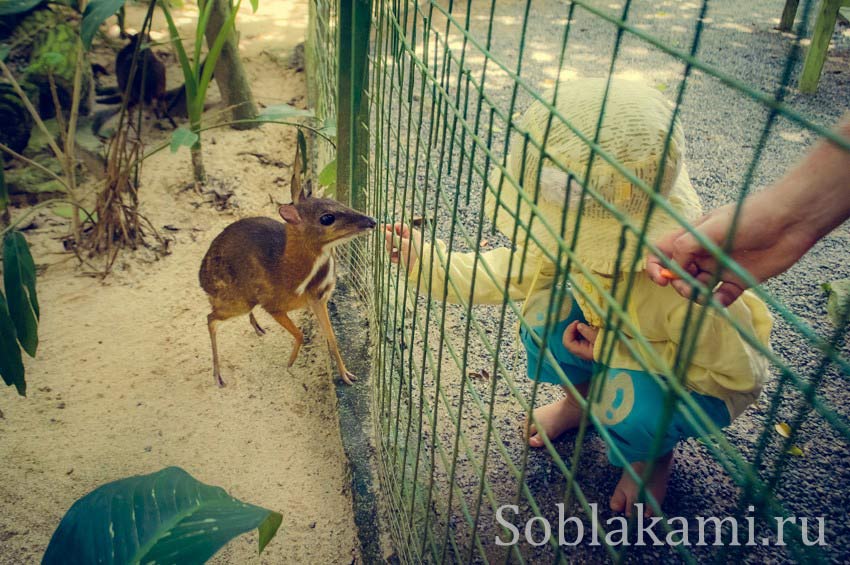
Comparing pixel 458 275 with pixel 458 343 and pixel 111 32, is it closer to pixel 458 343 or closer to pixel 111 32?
pixel 458 343

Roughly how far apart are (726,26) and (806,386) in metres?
6.60

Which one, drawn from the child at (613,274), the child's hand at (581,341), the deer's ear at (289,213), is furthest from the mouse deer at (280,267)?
the child's hand at (581,341)

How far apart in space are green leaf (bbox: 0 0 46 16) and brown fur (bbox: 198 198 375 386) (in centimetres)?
134

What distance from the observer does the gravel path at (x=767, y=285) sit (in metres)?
2.13

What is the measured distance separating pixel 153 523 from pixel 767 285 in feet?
8.75

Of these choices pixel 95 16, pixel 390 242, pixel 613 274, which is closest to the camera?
pixel 613 274

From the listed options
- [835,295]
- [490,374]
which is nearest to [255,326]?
[490,374]

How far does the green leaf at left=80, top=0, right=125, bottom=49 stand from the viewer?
267 cm

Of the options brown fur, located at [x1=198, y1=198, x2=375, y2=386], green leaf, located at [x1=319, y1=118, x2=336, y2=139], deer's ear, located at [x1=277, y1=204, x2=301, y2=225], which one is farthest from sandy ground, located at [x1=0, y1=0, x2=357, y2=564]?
green leaf, located at [x1=319, y1=118, x2=336, y2=139]

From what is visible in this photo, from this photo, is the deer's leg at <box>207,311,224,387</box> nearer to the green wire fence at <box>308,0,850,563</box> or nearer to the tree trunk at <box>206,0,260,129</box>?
the green wire fence at <box>308,0,850,563</box>

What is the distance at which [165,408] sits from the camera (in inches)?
107

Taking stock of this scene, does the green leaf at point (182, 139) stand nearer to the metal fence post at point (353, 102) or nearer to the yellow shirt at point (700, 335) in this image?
the metal fence post at point (353, 102)

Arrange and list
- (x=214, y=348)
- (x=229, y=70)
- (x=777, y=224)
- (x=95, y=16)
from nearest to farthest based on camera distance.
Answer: (x=777, y=224) → (x=95, y=16) → (x=214, y=348) → (x=229, y=70)

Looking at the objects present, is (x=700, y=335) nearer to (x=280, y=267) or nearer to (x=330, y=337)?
(x=330, y=337)
